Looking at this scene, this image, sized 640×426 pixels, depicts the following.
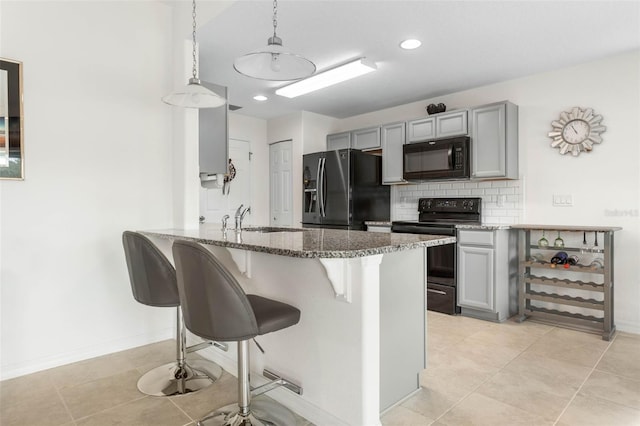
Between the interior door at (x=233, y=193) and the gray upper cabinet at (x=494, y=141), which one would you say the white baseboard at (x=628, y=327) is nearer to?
the gray upper cabinet at (x=494, y=141)

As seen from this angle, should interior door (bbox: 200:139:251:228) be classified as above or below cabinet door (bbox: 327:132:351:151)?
below

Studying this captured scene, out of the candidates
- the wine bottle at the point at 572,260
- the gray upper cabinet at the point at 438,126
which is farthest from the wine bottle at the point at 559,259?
the gray upper cabinet at the point at 438,126

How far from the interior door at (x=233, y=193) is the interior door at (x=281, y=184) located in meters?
0.37

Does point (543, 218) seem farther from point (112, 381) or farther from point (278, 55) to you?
point (112, 381)

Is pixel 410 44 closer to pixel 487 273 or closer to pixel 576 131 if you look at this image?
pixel 576 131

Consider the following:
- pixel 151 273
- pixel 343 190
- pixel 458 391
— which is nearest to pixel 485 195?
pixel 343 190

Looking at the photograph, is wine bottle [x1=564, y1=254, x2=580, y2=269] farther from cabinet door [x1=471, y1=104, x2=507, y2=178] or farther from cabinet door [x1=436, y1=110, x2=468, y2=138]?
cabinet door [x1=436, y1=110, x2=468, y2=138]

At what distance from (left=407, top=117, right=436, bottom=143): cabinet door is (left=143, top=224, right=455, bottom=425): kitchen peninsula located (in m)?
2.56

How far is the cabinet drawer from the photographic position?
365cm

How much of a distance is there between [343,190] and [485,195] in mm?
1649

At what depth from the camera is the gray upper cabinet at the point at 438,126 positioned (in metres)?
4.10

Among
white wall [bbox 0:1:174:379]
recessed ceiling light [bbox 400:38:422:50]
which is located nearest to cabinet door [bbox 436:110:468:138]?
recessed ceiling light [bbox 400:38:422:50]

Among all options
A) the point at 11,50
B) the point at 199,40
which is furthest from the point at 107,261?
the point at 199,40

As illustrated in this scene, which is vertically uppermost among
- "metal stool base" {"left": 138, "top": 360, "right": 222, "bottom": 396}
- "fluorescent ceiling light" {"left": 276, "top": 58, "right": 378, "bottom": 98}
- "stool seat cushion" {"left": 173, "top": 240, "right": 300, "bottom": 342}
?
"fluorescent ceiling light" {"left": 276, "top": 58, "right": 378, "bottom": 98}
